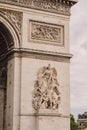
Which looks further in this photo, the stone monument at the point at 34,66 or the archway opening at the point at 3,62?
the archway opening at the point at 3,62

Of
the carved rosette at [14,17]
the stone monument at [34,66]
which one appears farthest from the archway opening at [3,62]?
the carved rosette at [14,17]

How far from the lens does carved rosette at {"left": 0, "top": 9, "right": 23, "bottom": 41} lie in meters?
19.6

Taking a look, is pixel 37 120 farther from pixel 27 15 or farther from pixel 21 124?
pixel 27 15

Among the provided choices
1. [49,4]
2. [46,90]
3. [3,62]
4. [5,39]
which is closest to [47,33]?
[49,4]

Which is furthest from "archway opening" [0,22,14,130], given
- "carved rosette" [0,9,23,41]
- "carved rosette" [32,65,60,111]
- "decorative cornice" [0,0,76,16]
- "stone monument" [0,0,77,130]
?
"carved rosette" [32,65,60,111]

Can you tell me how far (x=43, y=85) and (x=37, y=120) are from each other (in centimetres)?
165

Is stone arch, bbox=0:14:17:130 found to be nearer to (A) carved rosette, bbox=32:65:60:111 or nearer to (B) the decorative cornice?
(B) the decorative cornice

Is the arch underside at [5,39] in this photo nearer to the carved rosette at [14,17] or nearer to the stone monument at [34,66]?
the stone monument at [34,66]

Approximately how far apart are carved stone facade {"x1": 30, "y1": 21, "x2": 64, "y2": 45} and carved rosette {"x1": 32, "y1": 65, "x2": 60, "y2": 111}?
138 centimetres

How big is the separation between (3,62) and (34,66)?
6.86 feet

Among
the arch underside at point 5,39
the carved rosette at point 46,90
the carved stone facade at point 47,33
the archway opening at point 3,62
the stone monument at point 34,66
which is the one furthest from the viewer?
the carved stone facade at point 47,33

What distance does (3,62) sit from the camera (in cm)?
2127

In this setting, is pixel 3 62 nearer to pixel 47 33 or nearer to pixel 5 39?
pixel 5 39

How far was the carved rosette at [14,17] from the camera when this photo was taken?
64.3ft
